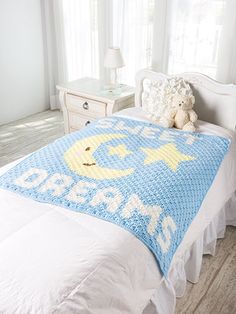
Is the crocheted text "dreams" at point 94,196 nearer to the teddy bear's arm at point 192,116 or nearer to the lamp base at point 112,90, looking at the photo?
the teddy bear's arm at point 192,116

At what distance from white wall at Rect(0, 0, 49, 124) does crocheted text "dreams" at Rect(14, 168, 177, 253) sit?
93.0 inches

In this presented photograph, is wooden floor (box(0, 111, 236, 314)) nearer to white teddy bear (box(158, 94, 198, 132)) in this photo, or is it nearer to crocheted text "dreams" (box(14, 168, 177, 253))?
crocheted text "dreams" (box(14, 168, 177, 253))

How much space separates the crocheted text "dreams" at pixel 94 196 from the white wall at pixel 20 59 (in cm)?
236

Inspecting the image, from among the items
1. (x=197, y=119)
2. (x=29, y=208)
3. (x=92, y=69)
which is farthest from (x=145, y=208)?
(x=92, y=69)

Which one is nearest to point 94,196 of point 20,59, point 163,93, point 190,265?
point 190,265

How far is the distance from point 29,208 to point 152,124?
3.61ft

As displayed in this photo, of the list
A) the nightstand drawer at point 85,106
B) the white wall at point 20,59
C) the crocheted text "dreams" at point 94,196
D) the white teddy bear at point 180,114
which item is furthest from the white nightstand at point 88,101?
the crocheted text "dreams" at point 94,196

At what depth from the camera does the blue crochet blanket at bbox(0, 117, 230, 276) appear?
1385 millimetres

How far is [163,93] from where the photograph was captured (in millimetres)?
2236

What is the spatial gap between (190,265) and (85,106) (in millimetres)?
1553

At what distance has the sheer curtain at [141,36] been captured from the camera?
8.30 feet

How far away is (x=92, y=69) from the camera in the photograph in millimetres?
3703

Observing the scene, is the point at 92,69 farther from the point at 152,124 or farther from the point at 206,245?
the point at 206,245

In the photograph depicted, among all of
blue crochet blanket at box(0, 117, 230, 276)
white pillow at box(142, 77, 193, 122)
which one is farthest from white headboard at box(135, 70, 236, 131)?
blue crochet blanket at box(0, 117, 230, 276)
